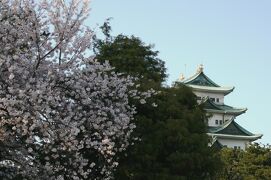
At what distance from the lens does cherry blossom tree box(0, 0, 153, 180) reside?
42.1 ft

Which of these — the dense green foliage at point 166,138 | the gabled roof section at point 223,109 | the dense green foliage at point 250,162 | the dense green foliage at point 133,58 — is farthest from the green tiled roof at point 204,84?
the dense green foliage at point 166,138

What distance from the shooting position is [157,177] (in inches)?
680

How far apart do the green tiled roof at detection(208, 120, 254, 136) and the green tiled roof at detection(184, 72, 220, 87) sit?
23.3ft

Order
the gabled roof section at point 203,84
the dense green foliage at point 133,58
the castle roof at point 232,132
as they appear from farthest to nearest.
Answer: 1. the gabled roof section at point 203,84
2. the castle roof at point 232,132
3. the dense green foliage at point 133,58

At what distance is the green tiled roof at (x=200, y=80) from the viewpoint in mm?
63425

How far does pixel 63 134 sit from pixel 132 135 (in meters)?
4.72

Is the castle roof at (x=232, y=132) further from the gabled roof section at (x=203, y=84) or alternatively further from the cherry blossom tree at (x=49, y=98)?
the cherry blossom tree at (x=49, y=98)

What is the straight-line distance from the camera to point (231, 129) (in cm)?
5869

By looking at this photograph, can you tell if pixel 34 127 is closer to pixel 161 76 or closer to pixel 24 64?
pixel 24 64

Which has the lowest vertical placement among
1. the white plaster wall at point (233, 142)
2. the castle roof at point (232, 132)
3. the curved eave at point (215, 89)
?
the white plaster wall at point (233, 142)

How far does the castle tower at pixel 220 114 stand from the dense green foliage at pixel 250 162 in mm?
11351

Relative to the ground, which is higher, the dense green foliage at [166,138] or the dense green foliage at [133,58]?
the dense green foliage at [133,58]

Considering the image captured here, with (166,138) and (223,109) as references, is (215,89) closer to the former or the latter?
(223,109)

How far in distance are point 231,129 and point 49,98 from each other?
157ft
